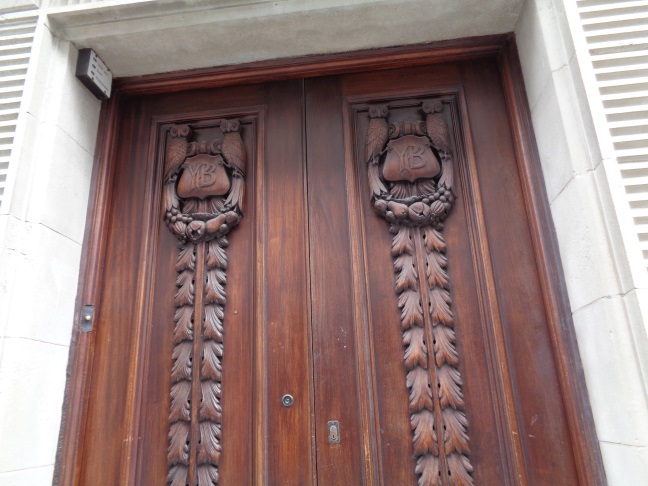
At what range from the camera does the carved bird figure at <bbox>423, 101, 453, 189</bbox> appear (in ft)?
5.95

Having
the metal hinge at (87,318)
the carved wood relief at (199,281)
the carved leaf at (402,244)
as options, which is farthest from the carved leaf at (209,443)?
the carved leaf at (402,244)

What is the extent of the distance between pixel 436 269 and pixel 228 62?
50.8 inches

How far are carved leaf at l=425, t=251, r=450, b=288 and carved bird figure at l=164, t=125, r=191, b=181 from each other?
3.78 feet

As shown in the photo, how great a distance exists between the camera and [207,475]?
160cm

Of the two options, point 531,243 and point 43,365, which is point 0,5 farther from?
point 531,243

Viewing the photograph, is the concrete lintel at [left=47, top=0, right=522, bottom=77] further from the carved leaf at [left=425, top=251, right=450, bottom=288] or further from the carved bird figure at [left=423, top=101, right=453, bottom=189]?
the carved leaf at [left=425, top=251, right=450, bottom=288]

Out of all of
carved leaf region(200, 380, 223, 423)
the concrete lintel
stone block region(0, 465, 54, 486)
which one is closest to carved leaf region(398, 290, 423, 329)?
carved leaf region(200, 380, 223, 423)

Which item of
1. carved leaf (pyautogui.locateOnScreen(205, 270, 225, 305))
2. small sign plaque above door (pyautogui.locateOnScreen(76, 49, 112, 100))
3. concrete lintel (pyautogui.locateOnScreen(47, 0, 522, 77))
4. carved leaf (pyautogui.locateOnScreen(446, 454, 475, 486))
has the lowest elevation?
carved leaf (pyautogui.locateOnScreen(446, 454, 475, 486))

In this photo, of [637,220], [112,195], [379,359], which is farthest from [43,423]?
[637,220]

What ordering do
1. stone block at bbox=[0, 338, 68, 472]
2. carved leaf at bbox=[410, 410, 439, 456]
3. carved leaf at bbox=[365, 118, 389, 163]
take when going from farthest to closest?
carved leaf at bbox=[365, 118, 389, 163] → carved leaf at bbox=[410, 410, 439, 456] → stone block at bbox=[0, 338, 68, 472]

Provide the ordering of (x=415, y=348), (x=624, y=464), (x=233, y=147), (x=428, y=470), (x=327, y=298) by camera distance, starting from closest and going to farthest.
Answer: (x=624, y=464) < (x=428, y=470) < (x=415, y=348) < (x=327, y=298) < (x=233, y=147)

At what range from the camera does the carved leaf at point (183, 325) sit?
68.4 inches

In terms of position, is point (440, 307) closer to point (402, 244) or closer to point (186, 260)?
point (402, 244)

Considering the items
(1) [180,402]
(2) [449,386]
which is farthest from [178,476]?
(2) [449,386]
